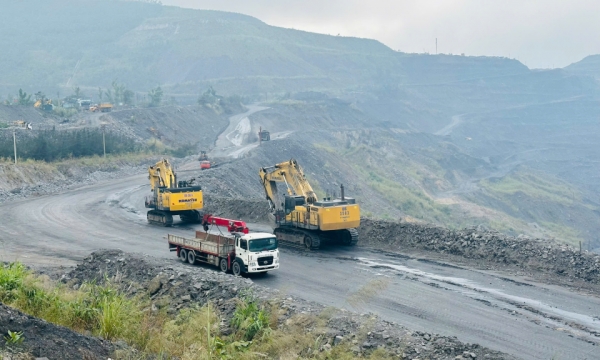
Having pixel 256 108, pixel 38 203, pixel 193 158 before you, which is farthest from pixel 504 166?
pixel 38 203

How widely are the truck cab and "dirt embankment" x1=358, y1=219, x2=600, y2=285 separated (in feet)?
23.8

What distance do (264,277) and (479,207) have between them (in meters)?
55.4

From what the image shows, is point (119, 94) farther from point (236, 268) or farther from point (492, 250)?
point (492, 250)

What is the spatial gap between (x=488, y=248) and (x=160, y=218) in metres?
17.4

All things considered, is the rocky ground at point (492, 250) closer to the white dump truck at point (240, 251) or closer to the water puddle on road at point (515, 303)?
the water puddle on road at point (515, 303)

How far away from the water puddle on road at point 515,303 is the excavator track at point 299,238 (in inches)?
143

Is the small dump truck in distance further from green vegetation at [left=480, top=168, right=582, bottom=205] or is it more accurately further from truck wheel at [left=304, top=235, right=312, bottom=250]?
green vegetation at [left=480, top=168, right=582, bottom=205]

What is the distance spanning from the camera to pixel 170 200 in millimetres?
34281

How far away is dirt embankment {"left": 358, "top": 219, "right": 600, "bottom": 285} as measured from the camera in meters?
23.4

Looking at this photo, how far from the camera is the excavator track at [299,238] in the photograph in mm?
27859

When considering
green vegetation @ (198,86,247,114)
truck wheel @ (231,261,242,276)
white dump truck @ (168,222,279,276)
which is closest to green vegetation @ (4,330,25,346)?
white dump truck @ (168,222,279,276)

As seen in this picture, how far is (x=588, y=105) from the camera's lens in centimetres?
19312

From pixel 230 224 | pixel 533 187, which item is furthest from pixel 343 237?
pixel 533 187

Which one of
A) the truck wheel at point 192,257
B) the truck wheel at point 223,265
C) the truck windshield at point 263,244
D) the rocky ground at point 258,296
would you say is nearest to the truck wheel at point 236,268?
the truck wheel at point 223,265
